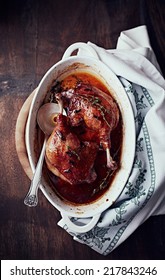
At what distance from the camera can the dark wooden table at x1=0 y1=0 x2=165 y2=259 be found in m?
1.59

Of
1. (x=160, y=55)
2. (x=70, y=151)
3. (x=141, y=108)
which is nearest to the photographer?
(x=70, y=151)

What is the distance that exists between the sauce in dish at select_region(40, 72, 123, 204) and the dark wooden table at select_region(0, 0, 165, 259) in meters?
0.14

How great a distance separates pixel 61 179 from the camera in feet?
4.84

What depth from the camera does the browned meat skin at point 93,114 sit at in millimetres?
1425

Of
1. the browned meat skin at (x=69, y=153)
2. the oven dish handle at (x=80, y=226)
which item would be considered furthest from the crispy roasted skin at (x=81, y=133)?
the oven dish handle at (x=80, y=226)

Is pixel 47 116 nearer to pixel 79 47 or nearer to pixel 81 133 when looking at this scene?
pixel 81 133

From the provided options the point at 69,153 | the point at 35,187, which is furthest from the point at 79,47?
the point at 35,187

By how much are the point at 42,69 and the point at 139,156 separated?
0.42m

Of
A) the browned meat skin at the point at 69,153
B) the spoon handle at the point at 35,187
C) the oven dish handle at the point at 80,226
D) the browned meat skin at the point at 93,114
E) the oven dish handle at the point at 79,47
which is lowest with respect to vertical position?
the oven dish handle at the point at 80,226

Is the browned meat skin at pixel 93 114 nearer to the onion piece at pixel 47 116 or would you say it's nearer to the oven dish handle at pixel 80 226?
the onion piece at pixel 47 116

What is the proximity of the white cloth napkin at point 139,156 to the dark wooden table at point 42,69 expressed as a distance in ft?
0.29
